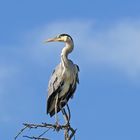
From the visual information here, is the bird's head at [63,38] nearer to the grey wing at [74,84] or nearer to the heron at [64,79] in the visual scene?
the heron at [64,79]

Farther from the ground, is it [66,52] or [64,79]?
[66,52]

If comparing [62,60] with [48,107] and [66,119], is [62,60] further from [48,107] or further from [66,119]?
[66,119]

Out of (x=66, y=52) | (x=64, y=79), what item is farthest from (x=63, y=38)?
(x=64, y=79)

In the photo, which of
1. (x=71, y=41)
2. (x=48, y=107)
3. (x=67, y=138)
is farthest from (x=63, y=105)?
(x=67, y=138)

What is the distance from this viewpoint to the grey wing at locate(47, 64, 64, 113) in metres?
13.9

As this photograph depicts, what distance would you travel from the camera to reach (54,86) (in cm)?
1408

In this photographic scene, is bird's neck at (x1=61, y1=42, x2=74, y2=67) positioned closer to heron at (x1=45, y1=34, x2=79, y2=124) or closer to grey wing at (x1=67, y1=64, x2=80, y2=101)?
heron at (x1=45, y1=34, x2=79, y2=124)

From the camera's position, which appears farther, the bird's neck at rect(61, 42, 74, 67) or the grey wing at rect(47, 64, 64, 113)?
the bird's neck at rect(61, 42, 74, 67)

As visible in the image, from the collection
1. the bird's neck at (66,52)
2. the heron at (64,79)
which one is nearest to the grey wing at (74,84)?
the heron at (64,79)

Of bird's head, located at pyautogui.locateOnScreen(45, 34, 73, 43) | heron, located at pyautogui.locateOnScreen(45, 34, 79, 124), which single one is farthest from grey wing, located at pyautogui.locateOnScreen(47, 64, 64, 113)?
bird's head, located at pyautogui.locateOnScreen(45, 34, 73, 43)

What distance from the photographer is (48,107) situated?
1377 centimetres

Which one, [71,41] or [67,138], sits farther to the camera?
[71,41]

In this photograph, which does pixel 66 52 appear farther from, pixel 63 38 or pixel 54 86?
pixel 54 86

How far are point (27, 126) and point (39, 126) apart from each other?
20cm
